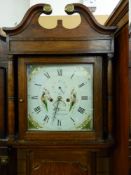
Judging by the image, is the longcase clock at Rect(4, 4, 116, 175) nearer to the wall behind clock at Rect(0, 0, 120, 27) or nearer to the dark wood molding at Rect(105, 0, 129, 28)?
the dark wood molding at Rect(105, 0, 129, 28)

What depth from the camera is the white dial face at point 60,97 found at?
1460 millimetres

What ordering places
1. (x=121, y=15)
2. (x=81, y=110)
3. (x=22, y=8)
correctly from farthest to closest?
(x=22, y=8) → (x=81, y=110) → (x=121, y=15)

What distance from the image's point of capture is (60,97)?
1475 millimetres

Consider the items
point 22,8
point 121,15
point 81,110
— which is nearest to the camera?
point 121,15

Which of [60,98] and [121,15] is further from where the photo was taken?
[60,98]

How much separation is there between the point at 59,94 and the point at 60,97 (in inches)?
0.7

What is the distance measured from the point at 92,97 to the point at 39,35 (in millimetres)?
438

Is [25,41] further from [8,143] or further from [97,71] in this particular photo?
[8,143]

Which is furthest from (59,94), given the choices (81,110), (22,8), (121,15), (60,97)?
(22,8)

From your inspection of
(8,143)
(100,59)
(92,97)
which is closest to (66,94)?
(92,97)

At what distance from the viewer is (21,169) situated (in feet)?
5.41

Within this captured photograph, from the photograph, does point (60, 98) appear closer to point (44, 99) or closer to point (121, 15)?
point (44, 99)

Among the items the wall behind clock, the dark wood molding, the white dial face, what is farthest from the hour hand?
the wall behind clock

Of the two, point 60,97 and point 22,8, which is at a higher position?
point 22,8
